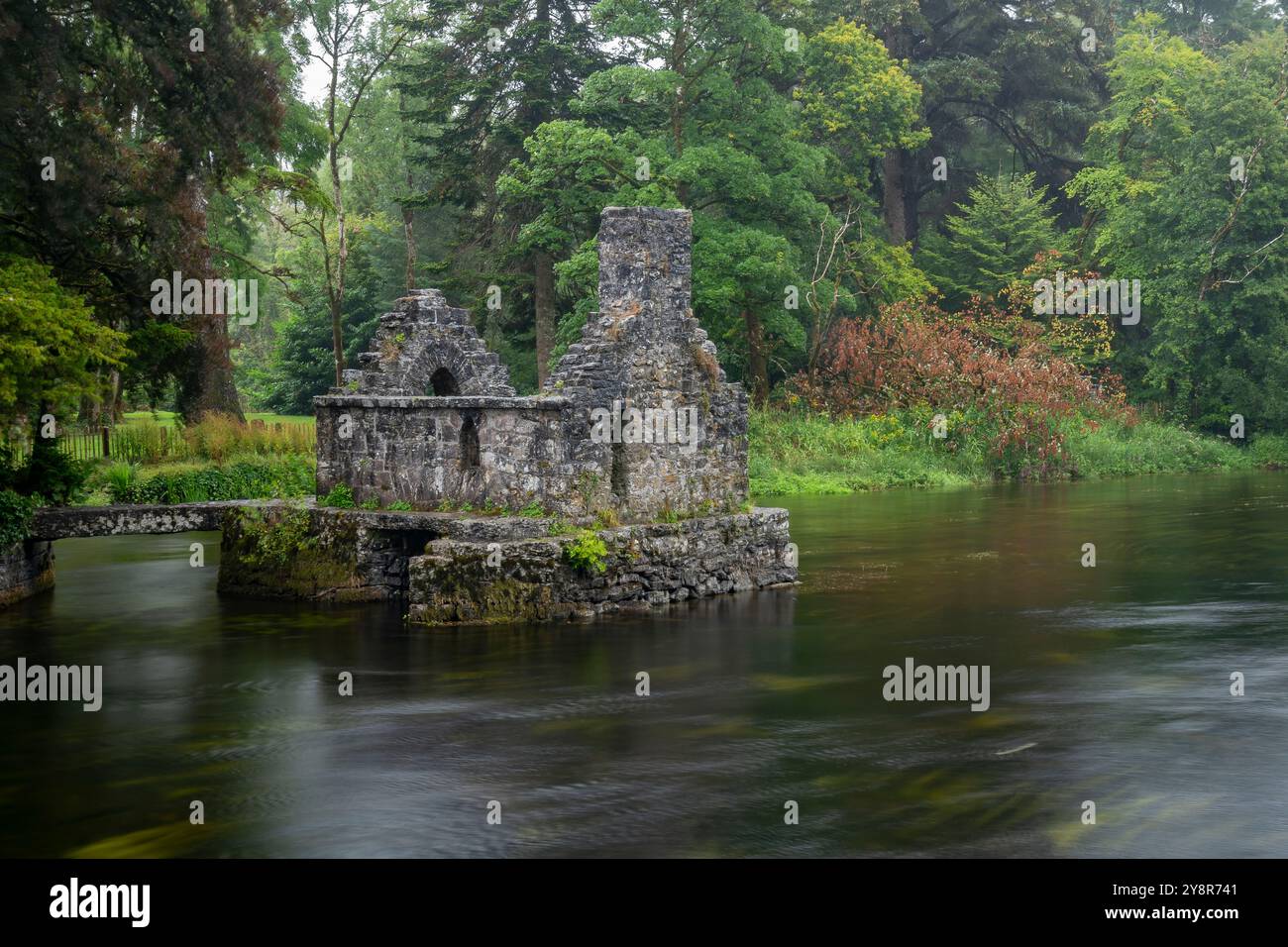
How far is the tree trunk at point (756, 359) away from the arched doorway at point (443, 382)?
20508mm

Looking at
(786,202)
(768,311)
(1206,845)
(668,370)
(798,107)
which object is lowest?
(1206,845)

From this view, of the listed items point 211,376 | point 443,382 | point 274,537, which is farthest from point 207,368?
point 274,537

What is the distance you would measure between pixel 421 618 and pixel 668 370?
16.3 feet

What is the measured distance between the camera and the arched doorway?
22.3 metres

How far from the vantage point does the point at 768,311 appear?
41.2 meters

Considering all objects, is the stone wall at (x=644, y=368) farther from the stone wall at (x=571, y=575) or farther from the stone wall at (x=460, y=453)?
the stone wall at (x=571, y=575)

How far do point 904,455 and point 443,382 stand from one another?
22.8 m

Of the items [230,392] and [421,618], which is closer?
[421,618]

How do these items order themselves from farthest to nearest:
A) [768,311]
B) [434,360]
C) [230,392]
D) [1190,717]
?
1. [768,311]
2. [230,392]
3. [434,360]
4. [1190,717]

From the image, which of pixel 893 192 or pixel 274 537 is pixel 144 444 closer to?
pixel 274 537

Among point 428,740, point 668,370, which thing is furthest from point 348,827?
point 668,370

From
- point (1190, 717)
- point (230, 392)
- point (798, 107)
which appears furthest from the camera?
point (798, 107)

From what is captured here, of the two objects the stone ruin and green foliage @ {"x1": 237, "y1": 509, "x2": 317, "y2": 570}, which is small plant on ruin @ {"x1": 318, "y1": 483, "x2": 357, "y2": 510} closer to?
the stone ruin

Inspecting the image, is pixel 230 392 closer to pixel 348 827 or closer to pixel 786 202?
pixel 786 202
